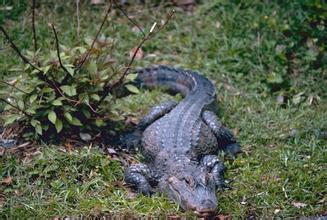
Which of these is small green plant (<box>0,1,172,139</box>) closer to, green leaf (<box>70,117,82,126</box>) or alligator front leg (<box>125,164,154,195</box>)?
green leaf (<box>70,117,82,126</box>)

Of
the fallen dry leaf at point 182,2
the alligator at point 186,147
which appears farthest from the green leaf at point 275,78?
the fallen dry leaf at point 182,2

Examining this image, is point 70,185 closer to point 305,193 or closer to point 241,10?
point 305,193

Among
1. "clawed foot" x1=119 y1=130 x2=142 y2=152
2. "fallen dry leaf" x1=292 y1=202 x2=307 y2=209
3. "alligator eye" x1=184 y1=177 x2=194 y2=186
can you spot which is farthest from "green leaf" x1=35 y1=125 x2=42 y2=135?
"fallen dry leaf" x1=292 y1=202 x2=307 y2=209

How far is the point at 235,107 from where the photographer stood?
8.21 meters

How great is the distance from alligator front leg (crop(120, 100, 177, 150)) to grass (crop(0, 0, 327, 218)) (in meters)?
0.37

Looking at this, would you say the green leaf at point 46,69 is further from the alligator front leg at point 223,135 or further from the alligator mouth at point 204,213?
the alligator mouth at point 204,213

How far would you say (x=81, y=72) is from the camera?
7.12m

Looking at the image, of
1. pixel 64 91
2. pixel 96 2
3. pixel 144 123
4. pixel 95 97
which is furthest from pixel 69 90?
pixel 96 2

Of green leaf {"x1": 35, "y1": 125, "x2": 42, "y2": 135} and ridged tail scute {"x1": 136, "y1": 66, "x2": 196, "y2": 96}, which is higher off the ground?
green leaf {"x1": 35, "y1": 125, "x2": 42, "y2": 135}

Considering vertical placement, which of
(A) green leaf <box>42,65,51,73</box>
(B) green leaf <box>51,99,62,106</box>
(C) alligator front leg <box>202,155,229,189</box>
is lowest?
(C) alligator front leg <box>202,155,229,189</box>

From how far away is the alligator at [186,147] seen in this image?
6.18 meters

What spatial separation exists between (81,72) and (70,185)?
4.53 feet

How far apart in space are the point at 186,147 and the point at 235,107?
1547 mm

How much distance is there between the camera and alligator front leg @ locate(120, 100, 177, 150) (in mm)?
7344
